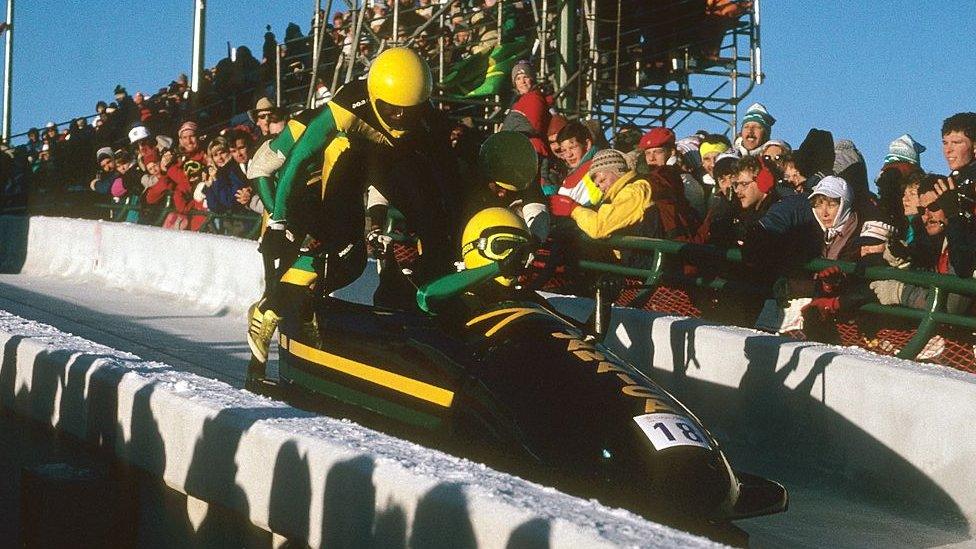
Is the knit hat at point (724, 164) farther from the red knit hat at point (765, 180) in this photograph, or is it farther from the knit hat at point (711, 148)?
the knit hat at point (711, 148)

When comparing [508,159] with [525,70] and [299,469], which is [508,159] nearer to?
[299,469]

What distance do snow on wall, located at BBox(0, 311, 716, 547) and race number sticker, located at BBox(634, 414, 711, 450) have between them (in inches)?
34.4

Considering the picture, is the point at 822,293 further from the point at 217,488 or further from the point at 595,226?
the point at 217,488

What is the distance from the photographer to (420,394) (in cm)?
407

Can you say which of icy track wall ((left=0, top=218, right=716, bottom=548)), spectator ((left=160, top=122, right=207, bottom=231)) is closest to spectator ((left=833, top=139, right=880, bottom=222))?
icy track wall ((left=0, top=218, right=716, bottom=548))

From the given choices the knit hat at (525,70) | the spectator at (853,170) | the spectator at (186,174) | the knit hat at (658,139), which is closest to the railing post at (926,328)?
the spectator at (853,170)

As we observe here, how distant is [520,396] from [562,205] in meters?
3.78

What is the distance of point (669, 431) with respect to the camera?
11.6 feet

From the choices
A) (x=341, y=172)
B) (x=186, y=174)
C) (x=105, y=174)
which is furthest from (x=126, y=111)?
(x=341, y=172)

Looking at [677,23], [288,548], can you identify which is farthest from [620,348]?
[677,23]

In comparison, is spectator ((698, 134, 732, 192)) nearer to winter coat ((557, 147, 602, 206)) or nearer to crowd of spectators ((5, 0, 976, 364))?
crowd of spectators ((5, 0, 976, 364))

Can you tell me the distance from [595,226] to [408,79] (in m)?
2.37

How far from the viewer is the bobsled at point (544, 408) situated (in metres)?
3.44

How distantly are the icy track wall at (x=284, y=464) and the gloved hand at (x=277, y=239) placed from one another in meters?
1.09
